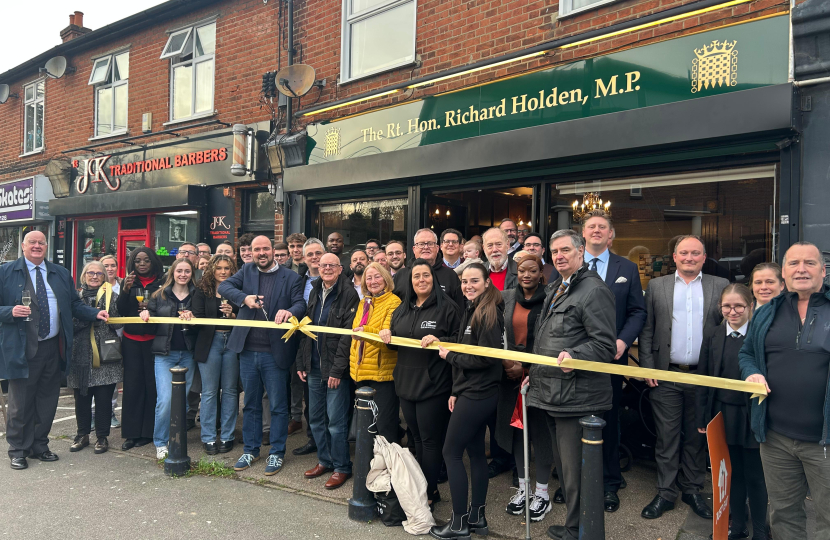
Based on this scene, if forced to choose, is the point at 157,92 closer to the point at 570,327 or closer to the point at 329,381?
the point at 329,381

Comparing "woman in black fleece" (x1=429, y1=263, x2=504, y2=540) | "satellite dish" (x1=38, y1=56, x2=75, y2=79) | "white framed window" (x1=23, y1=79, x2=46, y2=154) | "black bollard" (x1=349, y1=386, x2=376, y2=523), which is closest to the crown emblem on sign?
"woman in black fleece" (x1=429, y1=263, x2=504, y2=540)

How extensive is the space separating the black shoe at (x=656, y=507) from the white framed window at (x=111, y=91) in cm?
1212

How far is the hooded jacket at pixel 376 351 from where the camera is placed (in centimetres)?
444

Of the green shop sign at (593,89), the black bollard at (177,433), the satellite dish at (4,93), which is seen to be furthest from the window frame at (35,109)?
the black bollard at (177,433)

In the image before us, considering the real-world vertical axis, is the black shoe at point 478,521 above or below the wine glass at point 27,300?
below

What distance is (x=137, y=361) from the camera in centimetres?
598

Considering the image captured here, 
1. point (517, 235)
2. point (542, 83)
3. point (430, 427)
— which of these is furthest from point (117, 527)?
point (542, 83)

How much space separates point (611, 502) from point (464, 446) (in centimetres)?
132

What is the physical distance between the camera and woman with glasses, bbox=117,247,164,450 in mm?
5926

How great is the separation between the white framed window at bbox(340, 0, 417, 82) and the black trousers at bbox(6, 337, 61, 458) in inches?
214

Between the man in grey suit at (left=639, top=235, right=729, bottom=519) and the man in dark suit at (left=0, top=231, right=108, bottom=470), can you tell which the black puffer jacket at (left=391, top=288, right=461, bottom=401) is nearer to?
the man in grey suit at (left=639, top=235, right=729, bottom=519)

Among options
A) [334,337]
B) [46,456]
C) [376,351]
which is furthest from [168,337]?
[376,351]

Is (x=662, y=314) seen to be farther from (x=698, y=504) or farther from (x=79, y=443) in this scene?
(x=79, y=443)

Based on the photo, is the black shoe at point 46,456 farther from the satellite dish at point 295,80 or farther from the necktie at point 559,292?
the satellite dish at point 295,80
